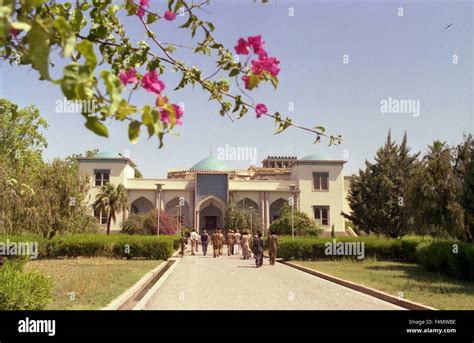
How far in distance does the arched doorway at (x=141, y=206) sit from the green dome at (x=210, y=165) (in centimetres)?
894

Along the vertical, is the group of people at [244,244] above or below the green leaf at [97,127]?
below

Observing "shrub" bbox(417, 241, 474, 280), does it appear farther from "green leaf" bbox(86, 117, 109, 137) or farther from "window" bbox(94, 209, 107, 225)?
"window" bbox(94, 209, 107, 225)

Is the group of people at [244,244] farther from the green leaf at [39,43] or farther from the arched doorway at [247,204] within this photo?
the green leaf at [39,43]

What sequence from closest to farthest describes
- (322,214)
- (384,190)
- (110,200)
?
(384,190), (110,200), (322,214)

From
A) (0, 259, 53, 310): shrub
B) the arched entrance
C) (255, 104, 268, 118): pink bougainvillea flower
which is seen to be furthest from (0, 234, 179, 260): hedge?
the arched entrance

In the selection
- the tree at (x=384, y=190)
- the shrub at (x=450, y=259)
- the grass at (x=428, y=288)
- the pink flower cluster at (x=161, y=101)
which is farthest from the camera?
the tree at (x=384, y=190)

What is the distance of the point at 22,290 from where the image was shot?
6.70m

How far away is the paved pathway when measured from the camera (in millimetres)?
8875

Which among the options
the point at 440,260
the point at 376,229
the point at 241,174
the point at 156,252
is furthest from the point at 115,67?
the point at 241,174

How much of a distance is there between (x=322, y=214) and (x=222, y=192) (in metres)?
10.4

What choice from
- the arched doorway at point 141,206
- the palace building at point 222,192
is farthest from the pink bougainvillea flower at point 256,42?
the arched doorway at point 141,206

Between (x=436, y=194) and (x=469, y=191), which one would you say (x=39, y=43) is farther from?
(x=436, y=194)

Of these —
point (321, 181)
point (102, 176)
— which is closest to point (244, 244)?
point (102, 176)

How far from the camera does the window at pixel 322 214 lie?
46.9 m
